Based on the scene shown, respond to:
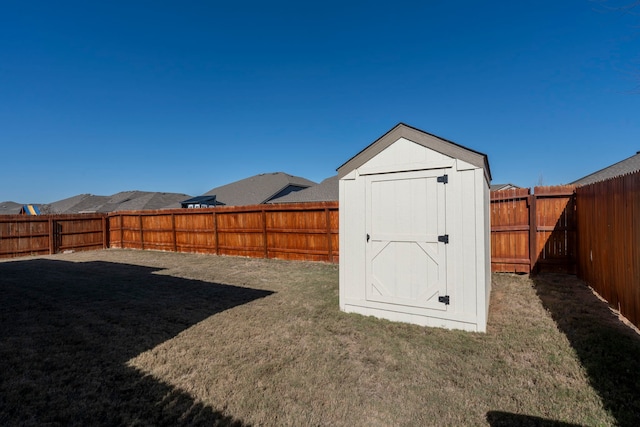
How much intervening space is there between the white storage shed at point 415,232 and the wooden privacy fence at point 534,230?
12.1 feet

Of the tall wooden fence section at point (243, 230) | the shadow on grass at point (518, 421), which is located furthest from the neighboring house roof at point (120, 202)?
the shadow on grass at point (518, 421)

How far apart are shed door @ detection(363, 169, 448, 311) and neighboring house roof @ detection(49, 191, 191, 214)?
26910 millimetres

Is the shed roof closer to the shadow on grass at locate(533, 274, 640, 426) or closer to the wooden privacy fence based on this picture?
the shadow on grass at locate(533, 274, 640, 426)

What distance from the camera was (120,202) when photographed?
106 feet

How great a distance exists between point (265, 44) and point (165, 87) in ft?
17.6

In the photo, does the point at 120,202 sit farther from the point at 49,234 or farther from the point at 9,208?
the point at 49,234

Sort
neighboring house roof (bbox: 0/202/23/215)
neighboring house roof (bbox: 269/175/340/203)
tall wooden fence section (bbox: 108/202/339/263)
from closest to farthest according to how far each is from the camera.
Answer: tall wooden fence section (bbox: 108/202/339/263)
neighboring house roof (bbox: 269/175/340/203)
neighboring house roof (bbox: 0/202/23/215)

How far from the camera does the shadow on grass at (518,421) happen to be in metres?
2.09

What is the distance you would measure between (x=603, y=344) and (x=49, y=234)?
62.5 feet

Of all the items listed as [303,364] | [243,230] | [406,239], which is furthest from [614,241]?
[243,230]

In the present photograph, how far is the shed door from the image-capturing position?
4.07m

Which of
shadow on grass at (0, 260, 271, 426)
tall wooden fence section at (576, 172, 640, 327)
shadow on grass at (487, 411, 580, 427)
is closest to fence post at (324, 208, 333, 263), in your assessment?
shadow on grass at (0, 260, 271, 426)

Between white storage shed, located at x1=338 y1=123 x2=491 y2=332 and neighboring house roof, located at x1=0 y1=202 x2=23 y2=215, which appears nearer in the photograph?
white storage shed, located at x1=338 y1=123 x2=491 y2=332

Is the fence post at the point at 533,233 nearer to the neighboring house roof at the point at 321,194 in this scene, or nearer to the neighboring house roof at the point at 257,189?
the neighboring house roof at the point at 321,194
